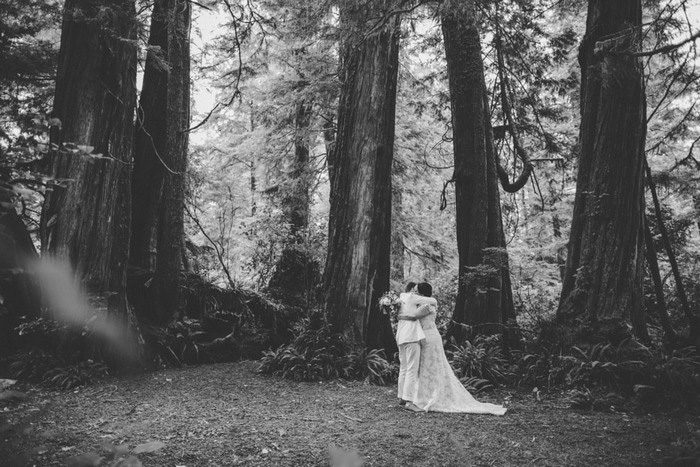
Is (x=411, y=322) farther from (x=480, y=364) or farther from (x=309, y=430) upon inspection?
(x=309, y=430)

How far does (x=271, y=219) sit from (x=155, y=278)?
4509 mm

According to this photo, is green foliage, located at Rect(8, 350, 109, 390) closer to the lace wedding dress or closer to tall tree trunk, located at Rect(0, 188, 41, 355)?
tall tree trunk, located at Rect(0, 188, 41, 355)

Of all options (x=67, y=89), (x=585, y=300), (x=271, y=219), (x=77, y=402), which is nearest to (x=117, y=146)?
(x=67, y=89)

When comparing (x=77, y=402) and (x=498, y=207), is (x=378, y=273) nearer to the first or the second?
(x=498, y=207)

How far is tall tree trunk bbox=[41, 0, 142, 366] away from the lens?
6.70 metres

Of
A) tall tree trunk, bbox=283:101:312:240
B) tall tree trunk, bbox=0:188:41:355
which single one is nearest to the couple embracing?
tall tree trunk, bbox=0:188:41:355

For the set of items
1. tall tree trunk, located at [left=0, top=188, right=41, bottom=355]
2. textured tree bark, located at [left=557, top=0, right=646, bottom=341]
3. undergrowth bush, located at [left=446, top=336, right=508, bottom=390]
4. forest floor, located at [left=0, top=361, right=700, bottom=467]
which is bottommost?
forest floor, located at [left=0, top=361, right=700, bottom=467]

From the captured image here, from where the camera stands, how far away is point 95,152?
6.84m

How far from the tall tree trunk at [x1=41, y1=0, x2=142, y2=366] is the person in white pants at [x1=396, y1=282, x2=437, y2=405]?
4486 millimetres

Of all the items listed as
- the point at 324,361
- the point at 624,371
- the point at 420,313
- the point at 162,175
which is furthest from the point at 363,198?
the point at 624,371

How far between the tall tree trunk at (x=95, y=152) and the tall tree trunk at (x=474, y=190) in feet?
20.6

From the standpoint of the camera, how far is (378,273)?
29.2 ft

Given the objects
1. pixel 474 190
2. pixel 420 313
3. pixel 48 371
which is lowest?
pixel 48 371

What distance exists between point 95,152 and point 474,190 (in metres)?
7.12
